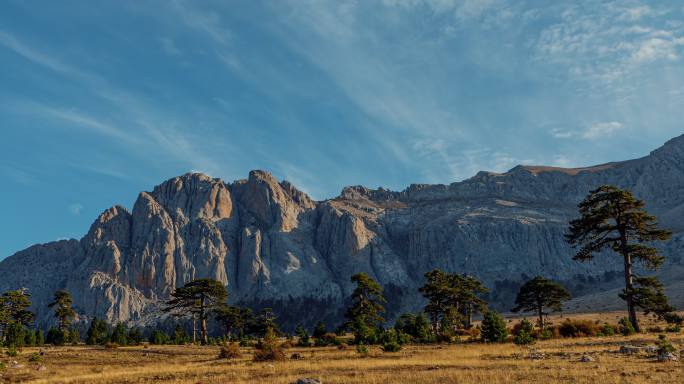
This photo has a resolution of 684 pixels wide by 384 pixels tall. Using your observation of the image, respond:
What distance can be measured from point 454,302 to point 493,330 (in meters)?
32.8

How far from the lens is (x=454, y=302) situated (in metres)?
72.7

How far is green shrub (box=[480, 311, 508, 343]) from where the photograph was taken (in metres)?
39.9

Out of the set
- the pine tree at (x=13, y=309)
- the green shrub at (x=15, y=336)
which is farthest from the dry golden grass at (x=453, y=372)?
the pine tree at (x=13, y=309)

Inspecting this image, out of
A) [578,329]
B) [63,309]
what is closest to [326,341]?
[578,329]

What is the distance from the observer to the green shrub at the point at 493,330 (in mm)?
39938

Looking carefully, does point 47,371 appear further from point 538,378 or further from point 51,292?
point 51,292

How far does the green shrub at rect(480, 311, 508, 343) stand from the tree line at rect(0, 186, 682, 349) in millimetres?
78

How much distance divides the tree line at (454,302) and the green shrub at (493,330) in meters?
0.08

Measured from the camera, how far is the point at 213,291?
7544 centimetres

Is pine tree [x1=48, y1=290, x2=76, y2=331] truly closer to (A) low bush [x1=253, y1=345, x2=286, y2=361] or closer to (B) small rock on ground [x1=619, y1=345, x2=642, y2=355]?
(A) low bush [x1=253, y1=345, x2=286, y2=361]

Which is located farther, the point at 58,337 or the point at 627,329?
the point at 58,337

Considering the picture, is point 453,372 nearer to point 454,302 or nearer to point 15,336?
point 454,302

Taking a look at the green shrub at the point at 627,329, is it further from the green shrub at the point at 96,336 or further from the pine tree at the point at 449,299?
the green shrub at the point at 96,336

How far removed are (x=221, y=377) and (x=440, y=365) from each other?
32.8 ft
